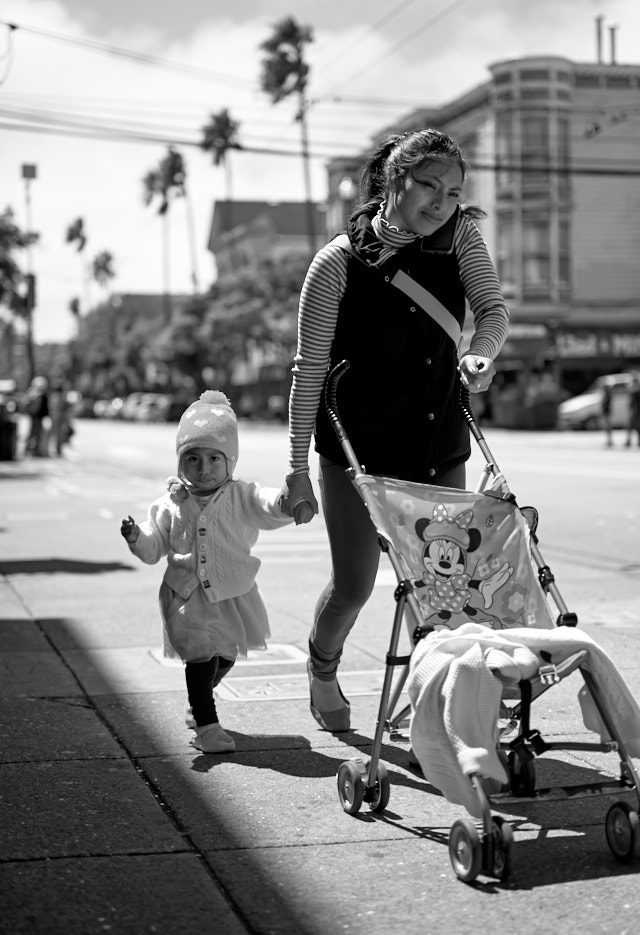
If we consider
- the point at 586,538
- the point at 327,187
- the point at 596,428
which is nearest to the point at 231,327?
the point at 327,187

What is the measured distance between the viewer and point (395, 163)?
4.34m

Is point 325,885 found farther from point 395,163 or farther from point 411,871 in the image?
point 395,163

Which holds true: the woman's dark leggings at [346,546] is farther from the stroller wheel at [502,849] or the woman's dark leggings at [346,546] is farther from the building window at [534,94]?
the building window at [534,94]

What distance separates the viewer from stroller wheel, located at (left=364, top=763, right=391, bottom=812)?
4043 mm

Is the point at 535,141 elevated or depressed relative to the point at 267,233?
depressed

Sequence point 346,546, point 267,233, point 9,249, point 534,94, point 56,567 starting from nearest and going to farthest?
1. point 346,546
2. point 56,567
3. point 9,249
4. point 534,94
5. point 267,233

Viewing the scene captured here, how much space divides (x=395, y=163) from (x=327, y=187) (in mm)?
71559

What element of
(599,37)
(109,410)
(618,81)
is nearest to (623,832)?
(618,81)

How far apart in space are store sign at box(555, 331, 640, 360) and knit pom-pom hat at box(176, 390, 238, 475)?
4710cm

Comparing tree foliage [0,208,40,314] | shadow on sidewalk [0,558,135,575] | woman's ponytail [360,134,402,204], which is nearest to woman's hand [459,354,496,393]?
woman's ponytail [360,134,402,204]

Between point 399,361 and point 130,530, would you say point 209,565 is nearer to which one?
point 130,530

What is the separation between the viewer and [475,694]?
139 inches

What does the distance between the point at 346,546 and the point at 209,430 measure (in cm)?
68

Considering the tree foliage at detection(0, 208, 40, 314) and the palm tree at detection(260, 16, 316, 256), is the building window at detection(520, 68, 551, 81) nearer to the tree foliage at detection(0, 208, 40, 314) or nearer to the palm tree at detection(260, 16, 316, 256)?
the palm tree at detection(260, 16, 316, 256)
